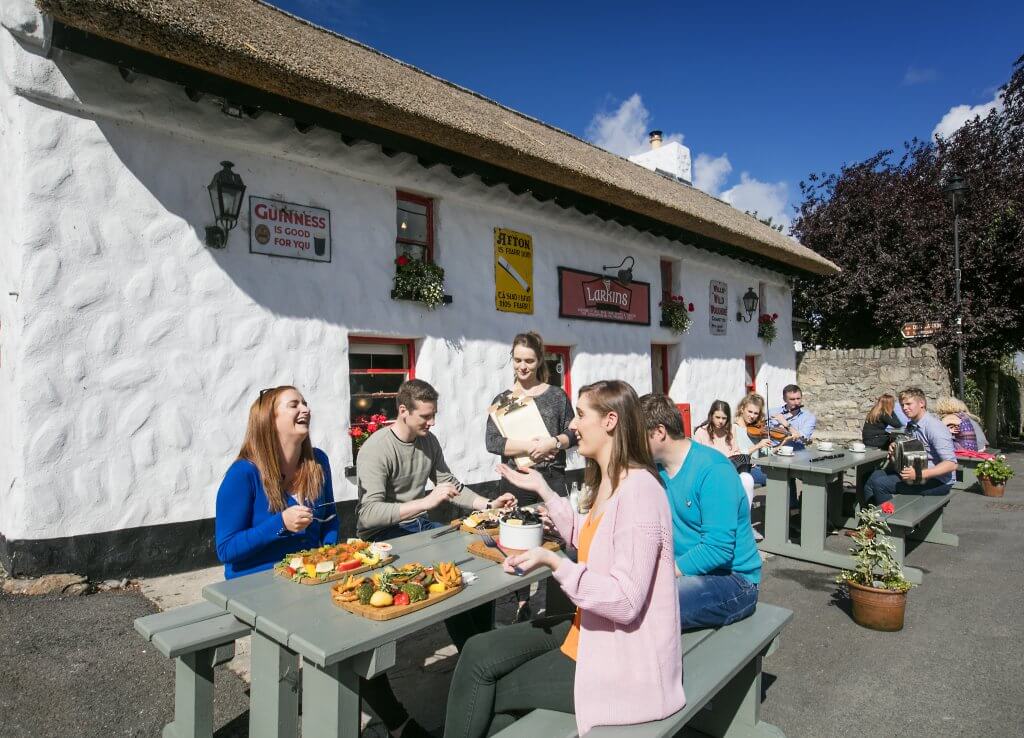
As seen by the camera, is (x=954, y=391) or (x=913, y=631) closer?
(x=913, y=631)

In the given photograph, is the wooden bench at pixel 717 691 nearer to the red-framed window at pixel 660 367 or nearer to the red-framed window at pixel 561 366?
the red-framed window at pixel 561 366

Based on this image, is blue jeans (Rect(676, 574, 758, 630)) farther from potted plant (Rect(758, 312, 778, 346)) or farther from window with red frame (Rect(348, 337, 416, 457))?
potted plant (Rect(758, 312, 778, 346))

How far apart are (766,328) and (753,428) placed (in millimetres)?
6456

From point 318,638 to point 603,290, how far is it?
7.61 m

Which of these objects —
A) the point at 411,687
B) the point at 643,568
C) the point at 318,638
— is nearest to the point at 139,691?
the point at 411,687

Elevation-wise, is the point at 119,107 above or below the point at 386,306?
above

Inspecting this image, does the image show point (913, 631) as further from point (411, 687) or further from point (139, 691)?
point (139, 691)

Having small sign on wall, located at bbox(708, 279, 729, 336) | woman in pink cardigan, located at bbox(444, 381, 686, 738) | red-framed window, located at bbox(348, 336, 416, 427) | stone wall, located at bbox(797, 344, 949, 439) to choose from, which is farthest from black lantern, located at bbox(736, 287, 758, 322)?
woman in pink cardigan, located at bbox(444, 381, 686, 738)

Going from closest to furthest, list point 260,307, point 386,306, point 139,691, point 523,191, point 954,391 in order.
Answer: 1. point 139,691
2. point 260,307
3. point 386,306
4. point 523,191
5. point 954,391

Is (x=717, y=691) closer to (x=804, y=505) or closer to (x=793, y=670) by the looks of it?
(x=793, y=670)

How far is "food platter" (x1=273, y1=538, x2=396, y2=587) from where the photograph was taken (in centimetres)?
234

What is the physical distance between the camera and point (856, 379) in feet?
43.2

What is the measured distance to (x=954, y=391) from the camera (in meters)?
12.9

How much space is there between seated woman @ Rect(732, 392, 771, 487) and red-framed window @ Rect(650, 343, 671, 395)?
127 inches
